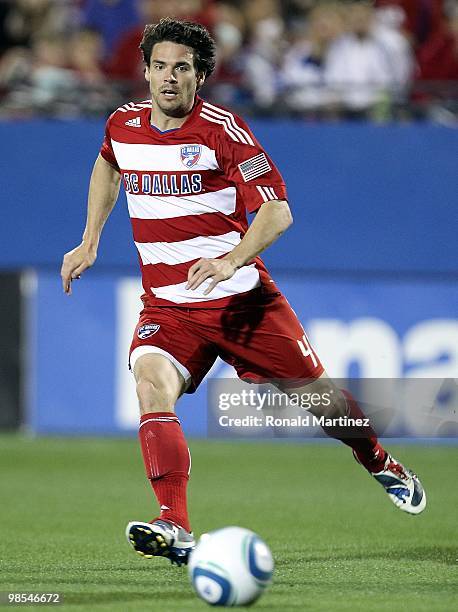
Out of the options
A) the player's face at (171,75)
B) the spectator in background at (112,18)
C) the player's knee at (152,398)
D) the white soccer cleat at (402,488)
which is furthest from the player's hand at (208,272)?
the spectator in background at (112,18)

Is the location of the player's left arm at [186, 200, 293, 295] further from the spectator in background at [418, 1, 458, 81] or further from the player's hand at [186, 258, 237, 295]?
the spectator in background at [418, 1, 458, 81]

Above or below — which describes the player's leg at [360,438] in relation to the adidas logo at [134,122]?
below

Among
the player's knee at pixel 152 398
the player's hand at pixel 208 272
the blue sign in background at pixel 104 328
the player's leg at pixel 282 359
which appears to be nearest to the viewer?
the player's hand at pixel 208 272

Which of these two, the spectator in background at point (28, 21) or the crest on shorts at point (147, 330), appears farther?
the spectator in background at point (28, 21)

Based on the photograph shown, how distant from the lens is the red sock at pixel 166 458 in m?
5.61

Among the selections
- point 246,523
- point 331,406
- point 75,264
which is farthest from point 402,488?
point 75,264

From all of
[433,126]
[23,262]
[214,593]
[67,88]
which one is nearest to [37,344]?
[23,262]

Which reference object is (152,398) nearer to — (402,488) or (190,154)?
(190,154)

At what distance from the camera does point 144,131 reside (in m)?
6.08

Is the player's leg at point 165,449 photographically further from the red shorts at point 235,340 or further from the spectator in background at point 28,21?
the spectator in background at point 28,21

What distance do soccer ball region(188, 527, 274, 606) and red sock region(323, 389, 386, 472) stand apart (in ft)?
5.51

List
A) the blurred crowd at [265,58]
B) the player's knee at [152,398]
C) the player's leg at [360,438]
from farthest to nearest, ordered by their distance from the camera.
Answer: the blurred crowd at [265,58]
the player's leg at [360,438]
the player's knee at [152,398]

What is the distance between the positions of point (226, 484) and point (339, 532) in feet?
6.96

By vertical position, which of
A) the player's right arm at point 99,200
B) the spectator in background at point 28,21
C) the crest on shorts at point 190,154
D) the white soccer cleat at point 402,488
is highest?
the crest on shorts at point 190,154
